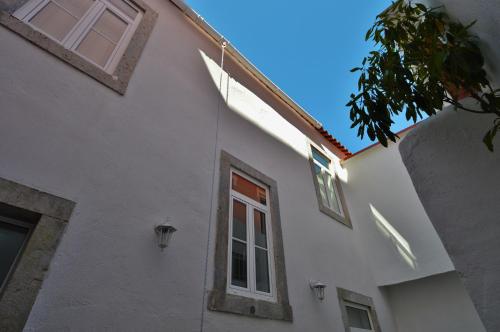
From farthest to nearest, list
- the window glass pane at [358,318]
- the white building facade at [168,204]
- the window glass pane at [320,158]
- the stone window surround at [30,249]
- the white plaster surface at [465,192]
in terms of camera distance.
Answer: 1. the window glass pane at [320,158]
2. the window glass pane at [358,318]
3. the white building facade at [168,204]
4. the stone window surround at [30,249]
5. the white plaster surface at [465,192]

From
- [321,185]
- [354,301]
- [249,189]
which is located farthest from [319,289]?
[321,185]

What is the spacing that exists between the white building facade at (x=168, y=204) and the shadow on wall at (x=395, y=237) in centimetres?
3

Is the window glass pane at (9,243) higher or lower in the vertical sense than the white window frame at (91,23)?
lower

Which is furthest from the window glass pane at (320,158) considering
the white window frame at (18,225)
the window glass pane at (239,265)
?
the white window frame at (18,225)

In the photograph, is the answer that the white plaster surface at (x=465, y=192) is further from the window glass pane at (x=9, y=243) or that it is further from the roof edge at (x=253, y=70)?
the roof edge at (x=253, y=70)

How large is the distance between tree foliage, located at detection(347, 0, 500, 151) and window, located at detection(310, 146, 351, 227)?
11.2ft

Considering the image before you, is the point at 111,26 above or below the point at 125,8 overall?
below

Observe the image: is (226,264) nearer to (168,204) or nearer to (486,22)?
(168,204)

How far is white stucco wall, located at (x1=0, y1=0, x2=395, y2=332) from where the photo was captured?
6.73ft

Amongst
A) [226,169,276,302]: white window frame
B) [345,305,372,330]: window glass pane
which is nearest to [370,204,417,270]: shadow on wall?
[345,305,372,330]: window glass pane

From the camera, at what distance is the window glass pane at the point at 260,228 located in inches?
142

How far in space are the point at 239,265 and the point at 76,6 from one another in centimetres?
346

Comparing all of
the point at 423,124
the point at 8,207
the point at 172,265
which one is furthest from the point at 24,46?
the point at 423,124

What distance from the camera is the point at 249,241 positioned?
3.42 meters
